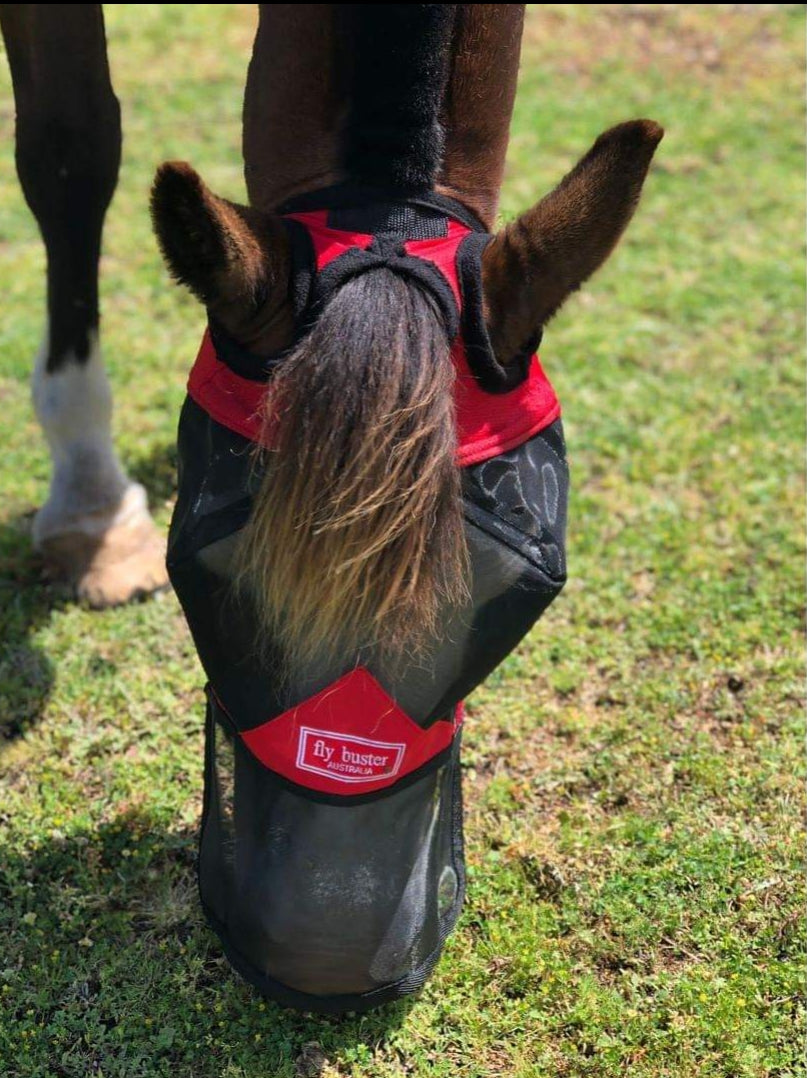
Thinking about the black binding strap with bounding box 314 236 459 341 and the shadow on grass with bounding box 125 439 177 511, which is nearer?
the black binding strap with bounding box 314 236 459 341

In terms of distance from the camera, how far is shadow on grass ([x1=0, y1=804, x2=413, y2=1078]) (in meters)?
2.14

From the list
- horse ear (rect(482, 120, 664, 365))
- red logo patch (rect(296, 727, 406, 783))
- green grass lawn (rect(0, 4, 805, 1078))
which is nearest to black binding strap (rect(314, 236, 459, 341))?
horse ear (rect(482, 120, 664, 365))

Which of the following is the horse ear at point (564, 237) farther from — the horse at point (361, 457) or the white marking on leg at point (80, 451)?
the white marking on leg at point (80, 451)

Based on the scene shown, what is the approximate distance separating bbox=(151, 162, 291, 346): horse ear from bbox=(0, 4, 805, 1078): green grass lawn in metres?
0.60

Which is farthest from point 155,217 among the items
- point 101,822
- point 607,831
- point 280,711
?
point 607,831

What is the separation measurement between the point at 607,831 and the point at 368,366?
1.60m

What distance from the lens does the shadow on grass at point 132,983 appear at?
2.14 m

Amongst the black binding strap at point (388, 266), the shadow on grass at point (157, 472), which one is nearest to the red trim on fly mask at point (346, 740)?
the black binding strap at point (388, 266)

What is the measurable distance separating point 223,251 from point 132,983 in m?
1.55

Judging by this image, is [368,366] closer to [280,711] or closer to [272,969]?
[280,711]

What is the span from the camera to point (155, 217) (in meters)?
1.47

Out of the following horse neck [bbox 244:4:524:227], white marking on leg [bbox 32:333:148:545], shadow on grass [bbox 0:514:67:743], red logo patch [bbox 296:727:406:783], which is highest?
horse neck [bbox 244:4:524:227]

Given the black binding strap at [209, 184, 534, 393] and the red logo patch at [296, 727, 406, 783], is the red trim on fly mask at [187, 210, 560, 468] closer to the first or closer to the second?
the black binding strap at [209, 184, 534, 393]

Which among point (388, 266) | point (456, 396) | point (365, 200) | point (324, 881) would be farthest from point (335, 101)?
point (324, 881)
